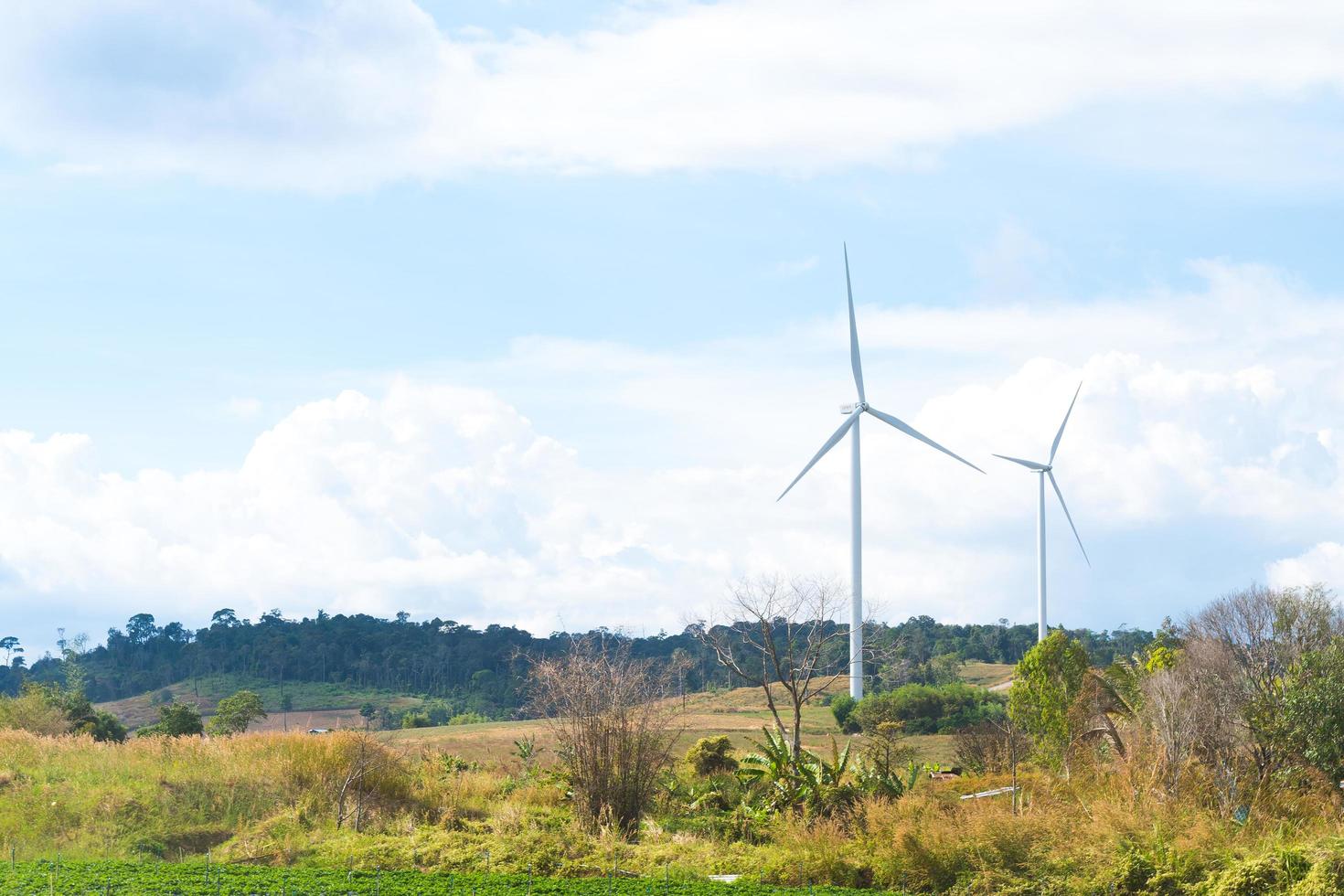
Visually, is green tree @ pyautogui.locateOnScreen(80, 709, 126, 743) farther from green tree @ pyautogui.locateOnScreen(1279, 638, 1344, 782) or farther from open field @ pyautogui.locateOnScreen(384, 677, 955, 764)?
green tree @ pyautogui.locateOnScreen(1279, 638, 1344, 782)

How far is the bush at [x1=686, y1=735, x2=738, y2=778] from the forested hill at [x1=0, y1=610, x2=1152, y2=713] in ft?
210

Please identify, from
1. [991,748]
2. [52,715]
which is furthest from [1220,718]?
[52,715]

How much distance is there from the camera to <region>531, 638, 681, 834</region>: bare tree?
2773 cm

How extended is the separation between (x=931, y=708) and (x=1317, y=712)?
37.0 m

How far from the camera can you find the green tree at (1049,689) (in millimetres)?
37812

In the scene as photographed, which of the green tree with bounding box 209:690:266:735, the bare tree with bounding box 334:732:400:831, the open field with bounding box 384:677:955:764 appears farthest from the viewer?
the green tree with bounding box 209:690:266:735

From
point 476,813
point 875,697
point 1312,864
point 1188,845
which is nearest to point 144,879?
point 476,813

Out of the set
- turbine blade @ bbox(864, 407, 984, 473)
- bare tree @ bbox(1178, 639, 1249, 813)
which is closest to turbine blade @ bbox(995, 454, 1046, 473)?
turbine blade @ bbox(864, 407, 984, 473)

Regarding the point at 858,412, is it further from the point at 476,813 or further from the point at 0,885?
the point at 0,885

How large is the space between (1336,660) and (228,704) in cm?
4573

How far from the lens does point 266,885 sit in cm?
2206

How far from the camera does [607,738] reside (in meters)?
27.9

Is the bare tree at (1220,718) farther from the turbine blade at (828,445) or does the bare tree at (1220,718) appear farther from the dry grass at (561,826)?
the turbine blade at (828,445)

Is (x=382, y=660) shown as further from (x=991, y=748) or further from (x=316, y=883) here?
(x=316, y=883)
